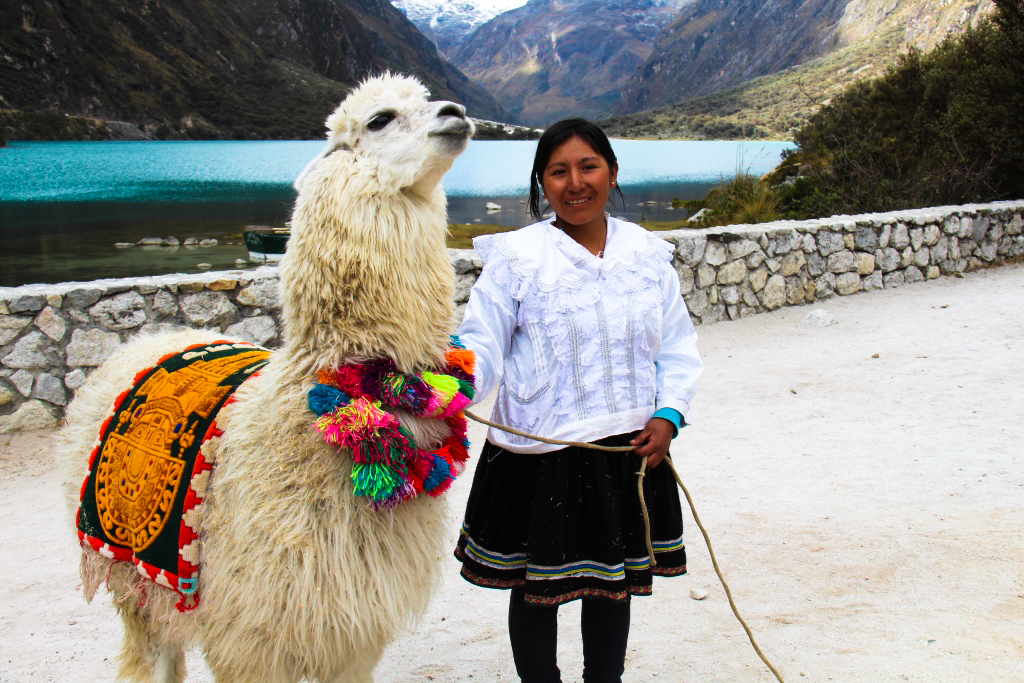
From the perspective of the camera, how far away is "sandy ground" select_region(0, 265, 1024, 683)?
2.43m

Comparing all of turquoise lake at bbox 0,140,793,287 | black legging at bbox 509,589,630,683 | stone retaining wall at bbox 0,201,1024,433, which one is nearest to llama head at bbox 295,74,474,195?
A: black legging at bbox 509,589,630,683

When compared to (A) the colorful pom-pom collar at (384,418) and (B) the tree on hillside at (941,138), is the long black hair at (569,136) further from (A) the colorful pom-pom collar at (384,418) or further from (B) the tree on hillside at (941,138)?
(B) the tree on hillside at (941,138)

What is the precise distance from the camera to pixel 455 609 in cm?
286

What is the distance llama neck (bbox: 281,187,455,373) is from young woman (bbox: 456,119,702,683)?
20 centimetres

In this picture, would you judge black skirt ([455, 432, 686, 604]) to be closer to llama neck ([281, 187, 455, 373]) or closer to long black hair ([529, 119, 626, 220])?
llama neck ([281, 187, 455, 373])

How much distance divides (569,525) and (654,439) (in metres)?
0.27

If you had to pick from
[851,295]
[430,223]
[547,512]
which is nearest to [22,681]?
[547,512]

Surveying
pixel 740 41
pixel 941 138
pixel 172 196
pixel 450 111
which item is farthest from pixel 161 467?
pixel 740 41

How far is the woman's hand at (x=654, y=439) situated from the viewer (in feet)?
5.61

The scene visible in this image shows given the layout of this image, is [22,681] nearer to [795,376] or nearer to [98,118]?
[795,376]

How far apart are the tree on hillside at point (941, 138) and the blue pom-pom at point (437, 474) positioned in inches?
373

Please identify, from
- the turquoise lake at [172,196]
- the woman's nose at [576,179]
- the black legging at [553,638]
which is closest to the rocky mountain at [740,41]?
the turquoise lake at [172,196]

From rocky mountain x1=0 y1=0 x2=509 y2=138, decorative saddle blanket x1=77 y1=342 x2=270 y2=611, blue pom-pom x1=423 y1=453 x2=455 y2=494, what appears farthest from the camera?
rocky mountain x1=0 y1=0 x2=509 y2=138

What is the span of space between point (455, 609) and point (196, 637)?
1.29 m
